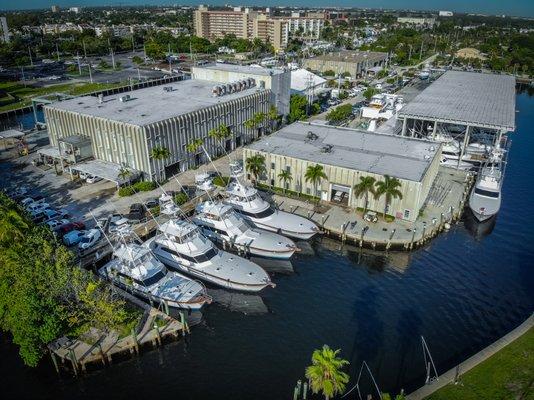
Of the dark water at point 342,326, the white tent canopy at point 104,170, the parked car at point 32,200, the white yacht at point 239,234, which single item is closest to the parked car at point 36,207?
the parked car at point 32,200

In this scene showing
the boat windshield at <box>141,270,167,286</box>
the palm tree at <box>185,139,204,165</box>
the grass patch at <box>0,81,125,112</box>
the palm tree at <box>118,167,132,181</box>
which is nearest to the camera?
the boat windshield at <box>141,270,167,286</box>

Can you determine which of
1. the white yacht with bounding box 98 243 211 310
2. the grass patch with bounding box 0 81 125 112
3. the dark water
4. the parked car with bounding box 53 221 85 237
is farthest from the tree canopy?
the grass patch with bounding box 0 81 125 112

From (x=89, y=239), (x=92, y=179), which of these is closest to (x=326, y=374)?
(x=89, y=239)

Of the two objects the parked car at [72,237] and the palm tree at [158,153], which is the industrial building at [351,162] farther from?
the parked car at [72,237]

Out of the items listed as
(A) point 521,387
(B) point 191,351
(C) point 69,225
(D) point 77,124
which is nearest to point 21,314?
(B) point 191,351

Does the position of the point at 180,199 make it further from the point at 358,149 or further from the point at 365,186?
the point at 358,149

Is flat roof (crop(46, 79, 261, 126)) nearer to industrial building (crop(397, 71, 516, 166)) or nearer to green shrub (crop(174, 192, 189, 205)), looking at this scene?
green shrub (crop(174, 192, 189, 205))
